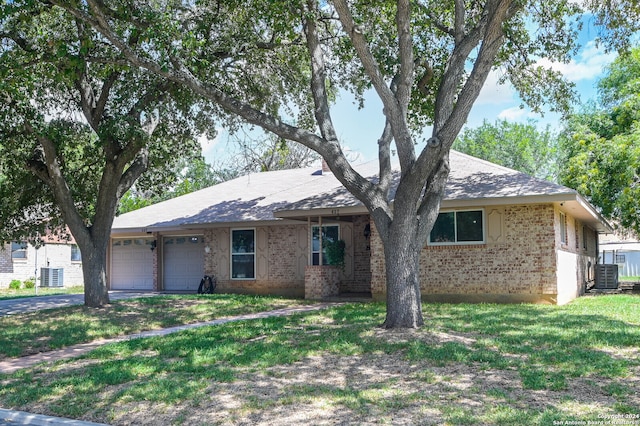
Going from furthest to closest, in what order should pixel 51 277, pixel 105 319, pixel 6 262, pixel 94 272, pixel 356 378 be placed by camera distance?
pixel 51 277 < pixel 6 262 < pixel 94 272 < pixel 105 319 < pixel 356 378

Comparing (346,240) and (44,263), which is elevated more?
A: (346,240)

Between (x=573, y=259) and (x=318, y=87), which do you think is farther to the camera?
(x=573, y=259)

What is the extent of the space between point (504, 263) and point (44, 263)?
955 inches

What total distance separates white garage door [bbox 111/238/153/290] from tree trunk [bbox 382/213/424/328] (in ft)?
53.9

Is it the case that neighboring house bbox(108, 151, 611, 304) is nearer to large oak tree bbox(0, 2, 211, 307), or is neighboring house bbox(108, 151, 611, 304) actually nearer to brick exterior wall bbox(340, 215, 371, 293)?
brick exterior wall bbox(340, 215, 371, 293)

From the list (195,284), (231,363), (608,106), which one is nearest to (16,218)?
(195,284)

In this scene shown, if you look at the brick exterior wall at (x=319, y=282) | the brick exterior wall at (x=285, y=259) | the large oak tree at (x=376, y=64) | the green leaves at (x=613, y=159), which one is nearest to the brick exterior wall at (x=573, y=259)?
the green leaves at (x=613, y=159)

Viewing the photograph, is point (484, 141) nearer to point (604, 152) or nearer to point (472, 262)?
point (604, 152)

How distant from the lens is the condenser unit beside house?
29.7 m

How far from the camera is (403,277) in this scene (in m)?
10.0

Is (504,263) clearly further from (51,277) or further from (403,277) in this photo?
(51,277)

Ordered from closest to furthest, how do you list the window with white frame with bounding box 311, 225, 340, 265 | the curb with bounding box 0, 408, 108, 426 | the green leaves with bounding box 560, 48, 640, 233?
1. the curb with bounding box 0, 408, 108, 426
2. the window with white frame with bounding box 311, 225, 340, 265
3. the green leaves with bounding box 560, 48, 640, 233

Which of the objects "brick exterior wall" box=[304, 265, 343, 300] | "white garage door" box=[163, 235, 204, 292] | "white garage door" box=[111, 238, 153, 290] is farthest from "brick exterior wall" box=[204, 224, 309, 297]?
"white garage door" box=[111, 238, 153, 290]

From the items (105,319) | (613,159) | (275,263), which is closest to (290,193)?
(275,263)
